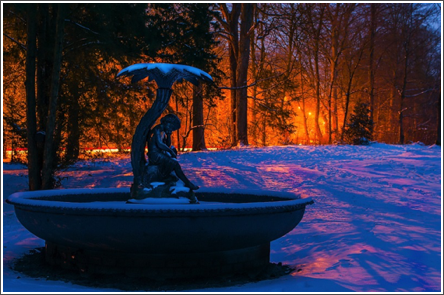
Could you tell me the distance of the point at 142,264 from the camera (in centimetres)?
662

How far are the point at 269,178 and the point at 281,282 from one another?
9.04 metres

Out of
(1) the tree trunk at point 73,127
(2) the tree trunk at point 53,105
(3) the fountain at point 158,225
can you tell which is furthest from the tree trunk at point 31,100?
(3) the fountain at point 158,225

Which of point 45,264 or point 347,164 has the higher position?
point 347,164

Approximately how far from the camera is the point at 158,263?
21.7 ft

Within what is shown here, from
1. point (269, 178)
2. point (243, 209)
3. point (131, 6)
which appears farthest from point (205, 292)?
point (131, 6)

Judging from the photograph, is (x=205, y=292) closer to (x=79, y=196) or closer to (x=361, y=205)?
(x=79, y=196)

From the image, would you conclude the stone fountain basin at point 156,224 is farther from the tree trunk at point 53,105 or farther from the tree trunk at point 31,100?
the tree trunk at point 31,100

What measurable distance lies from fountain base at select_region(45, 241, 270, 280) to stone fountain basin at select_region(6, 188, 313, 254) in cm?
17

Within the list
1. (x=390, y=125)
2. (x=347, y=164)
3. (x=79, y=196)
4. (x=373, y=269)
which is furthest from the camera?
(x=390, y=125)

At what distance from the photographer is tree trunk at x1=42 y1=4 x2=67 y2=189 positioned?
12.9 metres

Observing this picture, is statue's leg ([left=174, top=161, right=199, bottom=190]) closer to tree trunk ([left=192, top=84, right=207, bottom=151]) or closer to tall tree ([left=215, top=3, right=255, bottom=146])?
tall tree ([left=215, top=3, right=255, bottom=146])

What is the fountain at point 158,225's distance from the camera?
623cm

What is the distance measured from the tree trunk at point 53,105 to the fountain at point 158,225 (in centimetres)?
580

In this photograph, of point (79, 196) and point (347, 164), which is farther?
point (347, 164)
